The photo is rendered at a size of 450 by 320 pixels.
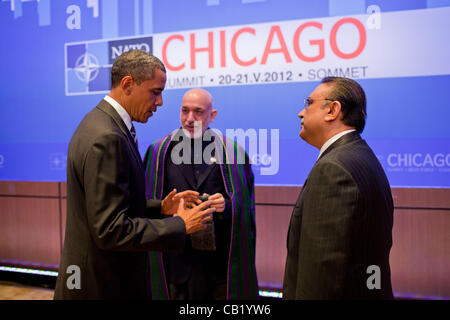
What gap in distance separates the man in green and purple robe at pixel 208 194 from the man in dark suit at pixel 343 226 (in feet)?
3.63

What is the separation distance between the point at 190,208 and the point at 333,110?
954 mm

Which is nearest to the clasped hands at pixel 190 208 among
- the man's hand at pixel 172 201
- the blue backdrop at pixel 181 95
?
the man's hand at pixel 172 201

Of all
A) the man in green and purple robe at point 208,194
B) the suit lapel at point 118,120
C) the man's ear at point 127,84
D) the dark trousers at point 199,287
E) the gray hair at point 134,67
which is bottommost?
the dark trousers at point 199,287

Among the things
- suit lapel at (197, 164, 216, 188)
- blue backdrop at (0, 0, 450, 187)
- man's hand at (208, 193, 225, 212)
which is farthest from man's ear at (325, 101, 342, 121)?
blue backdrop at (0, 0, 450, 187)

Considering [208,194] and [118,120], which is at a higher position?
A: [118,120]

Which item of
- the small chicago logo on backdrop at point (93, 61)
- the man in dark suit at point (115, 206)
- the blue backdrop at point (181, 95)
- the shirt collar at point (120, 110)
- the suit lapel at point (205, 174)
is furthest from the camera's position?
the small chicago logo on backdrop at point (93, 61)

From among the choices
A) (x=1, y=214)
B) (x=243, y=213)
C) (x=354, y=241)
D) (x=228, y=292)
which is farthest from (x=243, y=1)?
(x=1, y=214)

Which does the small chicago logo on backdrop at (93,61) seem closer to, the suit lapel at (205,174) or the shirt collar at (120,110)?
the suit lapel at (205,174)

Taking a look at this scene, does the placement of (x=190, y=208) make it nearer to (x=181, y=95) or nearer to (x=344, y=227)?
(x=344, y=227)

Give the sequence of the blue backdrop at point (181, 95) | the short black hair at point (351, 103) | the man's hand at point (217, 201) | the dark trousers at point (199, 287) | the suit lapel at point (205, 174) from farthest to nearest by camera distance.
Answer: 1. the blue backdrop at point (181, 95)
2. the suit lapel at point (205, 174)
3. the dark trousers at point (199, 287)
4. the man's hand at point (217, 201)
5. the short black hair at point (351, 103)

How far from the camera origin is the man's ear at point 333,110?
146cm

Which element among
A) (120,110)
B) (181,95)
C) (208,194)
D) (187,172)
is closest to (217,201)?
(208,194)

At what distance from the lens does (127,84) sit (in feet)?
5.23

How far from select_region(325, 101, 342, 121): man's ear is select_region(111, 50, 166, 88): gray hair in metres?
0.74
